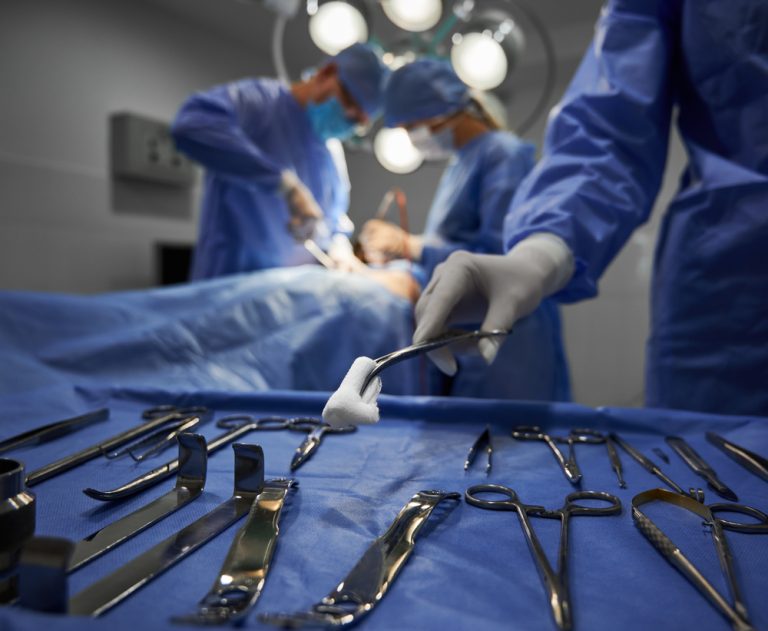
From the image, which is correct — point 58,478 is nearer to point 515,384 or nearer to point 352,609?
point 352,609

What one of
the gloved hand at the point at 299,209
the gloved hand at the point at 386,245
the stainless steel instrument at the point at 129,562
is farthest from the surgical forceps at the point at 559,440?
the gloved hand at the point at 299,209

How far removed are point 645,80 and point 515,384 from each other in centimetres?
108

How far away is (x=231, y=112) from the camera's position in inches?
84.3

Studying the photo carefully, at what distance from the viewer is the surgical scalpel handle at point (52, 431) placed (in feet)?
2.40

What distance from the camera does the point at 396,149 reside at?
2.52 metres

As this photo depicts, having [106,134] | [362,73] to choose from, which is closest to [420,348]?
[362,73]

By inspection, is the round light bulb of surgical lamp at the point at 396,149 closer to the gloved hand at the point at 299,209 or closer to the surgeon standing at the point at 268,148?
the surgeon standing at the point at 268,148

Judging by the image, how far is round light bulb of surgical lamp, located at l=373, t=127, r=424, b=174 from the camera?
249 centimetres

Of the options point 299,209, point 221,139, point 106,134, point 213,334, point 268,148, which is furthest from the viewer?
point 106,134

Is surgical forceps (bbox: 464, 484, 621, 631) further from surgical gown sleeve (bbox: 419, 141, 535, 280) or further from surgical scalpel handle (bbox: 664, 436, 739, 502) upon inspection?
surgical gown sleeve (bbox: 419, 141, 535, 280)

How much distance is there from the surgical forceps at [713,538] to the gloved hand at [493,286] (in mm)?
303

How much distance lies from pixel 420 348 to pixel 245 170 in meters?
1.56

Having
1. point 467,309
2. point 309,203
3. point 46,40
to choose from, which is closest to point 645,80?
point 467,309

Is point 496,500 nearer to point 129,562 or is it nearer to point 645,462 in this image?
point 645,462
